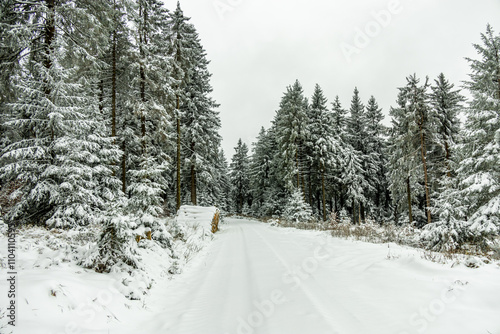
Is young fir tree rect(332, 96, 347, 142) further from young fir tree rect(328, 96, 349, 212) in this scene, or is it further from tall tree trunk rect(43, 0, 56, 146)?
tall tree trunk rect(43, 0, 56, 146)

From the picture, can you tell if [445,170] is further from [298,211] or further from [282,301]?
[282,301]

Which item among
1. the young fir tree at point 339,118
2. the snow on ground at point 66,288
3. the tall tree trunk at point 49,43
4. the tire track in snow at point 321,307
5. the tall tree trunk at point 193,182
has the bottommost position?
the tire track in snow at point 321,307

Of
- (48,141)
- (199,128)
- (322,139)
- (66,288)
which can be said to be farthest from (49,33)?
(322,139)

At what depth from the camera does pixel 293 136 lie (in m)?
27.2

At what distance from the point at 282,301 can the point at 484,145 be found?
12.0m

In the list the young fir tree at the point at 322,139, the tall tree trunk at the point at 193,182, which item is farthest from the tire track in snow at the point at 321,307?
the young fir tree at the point at 322,139

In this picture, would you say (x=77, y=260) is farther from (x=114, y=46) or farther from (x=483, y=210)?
(x=114, y=46)

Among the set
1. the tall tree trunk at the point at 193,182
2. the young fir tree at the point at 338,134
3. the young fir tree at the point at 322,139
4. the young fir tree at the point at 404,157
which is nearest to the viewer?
the young fir tree at the point at 404,157

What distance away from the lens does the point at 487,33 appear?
11688mm

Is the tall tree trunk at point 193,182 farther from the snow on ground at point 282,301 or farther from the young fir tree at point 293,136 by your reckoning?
the snow on ground at point 282,301

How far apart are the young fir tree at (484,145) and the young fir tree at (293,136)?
52.2 feet

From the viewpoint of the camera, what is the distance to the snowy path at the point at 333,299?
336 centimetres

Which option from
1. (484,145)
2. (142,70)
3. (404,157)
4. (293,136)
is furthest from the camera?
(293,136)

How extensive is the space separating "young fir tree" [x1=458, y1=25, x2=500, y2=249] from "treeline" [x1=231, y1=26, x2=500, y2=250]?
4 centimetres
